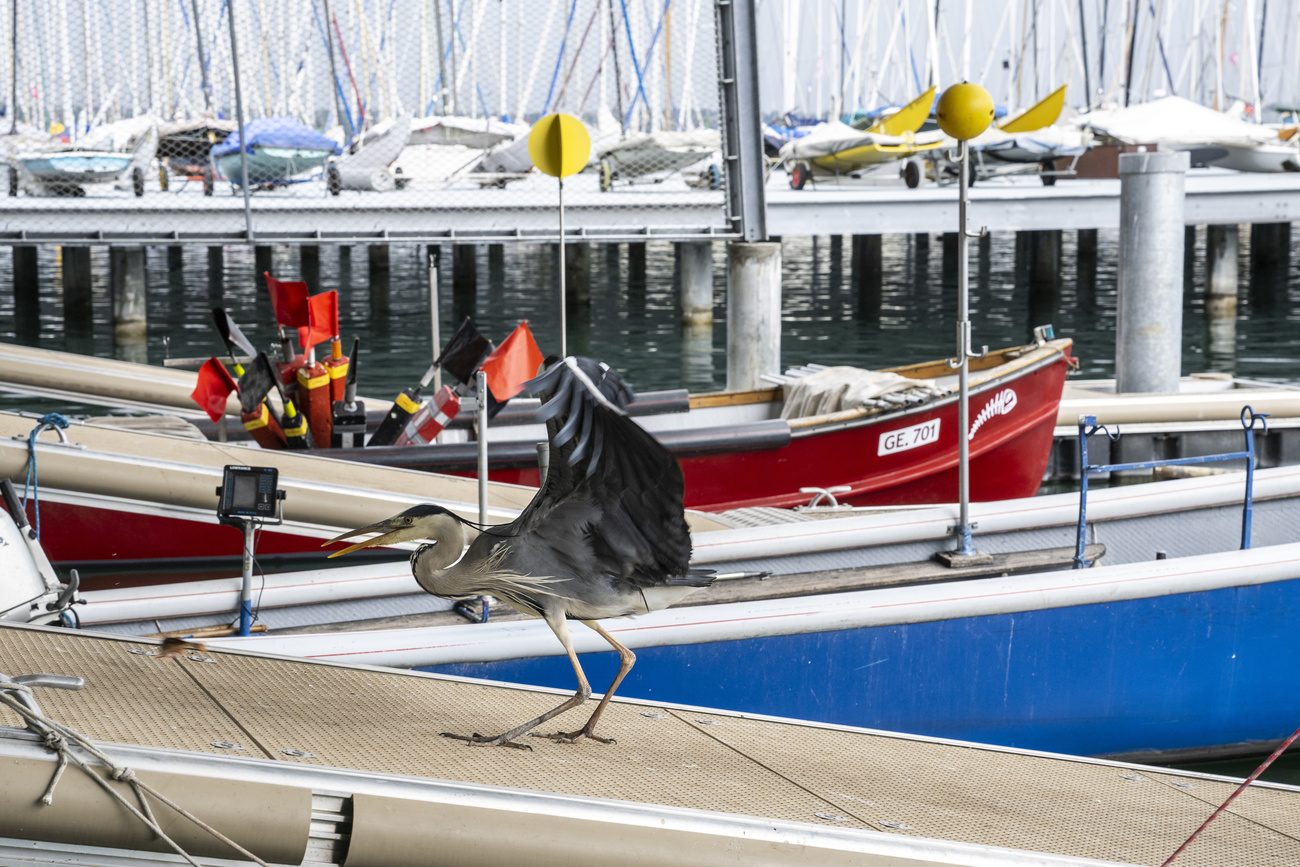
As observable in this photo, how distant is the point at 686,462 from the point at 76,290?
15963 mm

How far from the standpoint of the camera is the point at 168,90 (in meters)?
34.2

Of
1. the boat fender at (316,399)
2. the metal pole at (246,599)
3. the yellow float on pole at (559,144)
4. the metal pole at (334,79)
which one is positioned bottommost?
the metal pole at (246,599)

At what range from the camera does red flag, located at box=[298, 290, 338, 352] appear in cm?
727

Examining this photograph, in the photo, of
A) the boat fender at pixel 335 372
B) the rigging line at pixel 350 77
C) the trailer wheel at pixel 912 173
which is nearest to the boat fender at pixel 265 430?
the boat fender at pixel 335 372

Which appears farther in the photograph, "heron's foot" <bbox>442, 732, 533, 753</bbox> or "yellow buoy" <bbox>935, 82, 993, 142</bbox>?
"yellow buoy" <bbox>935, 82, 993, 142</bbox>

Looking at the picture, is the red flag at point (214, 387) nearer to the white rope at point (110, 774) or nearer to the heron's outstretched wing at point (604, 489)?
the heron's outstretched wing at point (604, 489)

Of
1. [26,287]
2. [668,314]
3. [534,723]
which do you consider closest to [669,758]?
[534,723]

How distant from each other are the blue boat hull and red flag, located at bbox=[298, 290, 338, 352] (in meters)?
3.03

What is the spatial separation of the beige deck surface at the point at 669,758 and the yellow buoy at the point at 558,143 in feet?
5.70

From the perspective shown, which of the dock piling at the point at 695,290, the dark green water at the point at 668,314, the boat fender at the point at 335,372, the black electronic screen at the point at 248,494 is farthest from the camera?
the dock piling at the point at 695,290

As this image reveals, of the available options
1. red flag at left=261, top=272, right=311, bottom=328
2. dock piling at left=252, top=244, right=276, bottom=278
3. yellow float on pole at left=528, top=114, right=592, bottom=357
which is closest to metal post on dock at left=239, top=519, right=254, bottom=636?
yellow float on pole at left=528, top=114, right=592, bottom=357

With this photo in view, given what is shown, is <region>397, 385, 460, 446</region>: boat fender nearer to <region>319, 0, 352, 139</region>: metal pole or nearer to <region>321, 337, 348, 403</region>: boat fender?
<region>321, 337, 348, 403</region>: boat fender

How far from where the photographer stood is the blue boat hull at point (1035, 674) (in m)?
5.03

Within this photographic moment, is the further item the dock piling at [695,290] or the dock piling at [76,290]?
the dock piling at [76,290]
